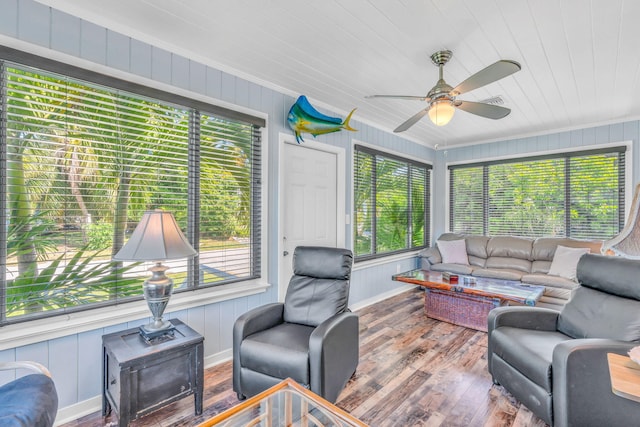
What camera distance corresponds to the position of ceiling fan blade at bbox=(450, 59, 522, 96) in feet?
5.69

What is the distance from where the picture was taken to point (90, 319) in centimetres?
192

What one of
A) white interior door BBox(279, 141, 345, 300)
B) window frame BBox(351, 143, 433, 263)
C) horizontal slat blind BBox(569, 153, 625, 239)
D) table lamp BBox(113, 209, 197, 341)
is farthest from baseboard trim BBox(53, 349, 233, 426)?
horizontal slat blind BBox(569, 153, 625, 239)

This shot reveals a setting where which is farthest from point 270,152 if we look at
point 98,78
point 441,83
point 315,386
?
point 315,386

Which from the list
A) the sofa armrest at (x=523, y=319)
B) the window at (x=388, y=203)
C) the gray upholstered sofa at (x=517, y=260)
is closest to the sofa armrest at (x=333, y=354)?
the sofa armrest at (x=523, y=319)

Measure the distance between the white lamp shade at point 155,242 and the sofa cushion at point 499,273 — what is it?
151 inches

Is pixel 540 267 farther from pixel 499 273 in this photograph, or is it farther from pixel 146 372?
pixel 146 372

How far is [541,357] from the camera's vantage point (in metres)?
1.78

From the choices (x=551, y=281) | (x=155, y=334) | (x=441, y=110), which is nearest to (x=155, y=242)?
(x=155, y=334)

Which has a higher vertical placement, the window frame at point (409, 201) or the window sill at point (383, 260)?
the window frame at point (409, 201)

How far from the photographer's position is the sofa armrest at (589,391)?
156cm

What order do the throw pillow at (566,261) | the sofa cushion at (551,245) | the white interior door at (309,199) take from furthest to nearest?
the sofa cushion at (551,245)
the throw pillow at (566,261)
the white interior door at (309,199)

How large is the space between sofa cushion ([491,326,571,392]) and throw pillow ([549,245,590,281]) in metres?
2.05

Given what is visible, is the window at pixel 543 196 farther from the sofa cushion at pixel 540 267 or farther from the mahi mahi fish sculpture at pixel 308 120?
the mahi mahi fish sculpture at pixel 308 120

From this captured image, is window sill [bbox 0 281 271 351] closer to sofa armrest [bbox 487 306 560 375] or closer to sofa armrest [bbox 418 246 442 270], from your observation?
sofa armrest [bbox 487 306 560 375]
